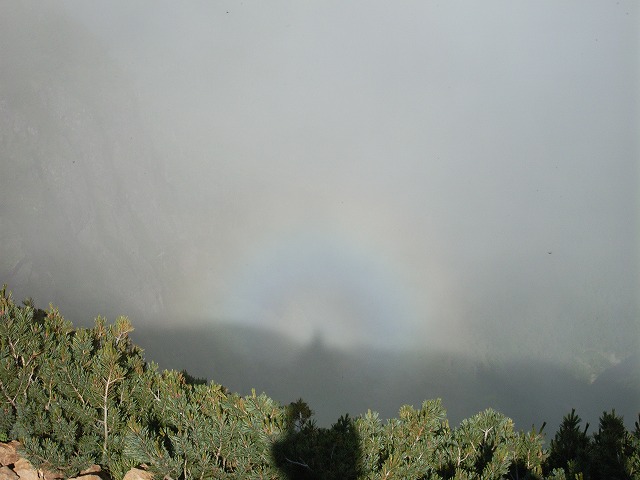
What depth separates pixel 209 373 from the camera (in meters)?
47.9

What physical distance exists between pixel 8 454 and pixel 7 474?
28 cm

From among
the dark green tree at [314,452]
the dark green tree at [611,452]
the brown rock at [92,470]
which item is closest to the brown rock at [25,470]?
the brown rock at [92,470]

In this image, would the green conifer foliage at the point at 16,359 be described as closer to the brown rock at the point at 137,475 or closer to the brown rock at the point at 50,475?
the brown rock at the point at 50,475

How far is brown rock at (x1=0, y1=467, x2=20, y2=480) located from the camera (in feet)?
12.0

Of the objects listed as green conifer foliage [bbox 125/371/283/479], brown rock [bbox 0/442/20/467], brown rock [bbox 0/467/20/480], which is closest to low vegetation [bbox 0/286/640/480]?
green conifer foliage [bbox 125/371/283/479]

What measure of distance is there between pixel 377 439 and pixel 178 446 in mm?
1416

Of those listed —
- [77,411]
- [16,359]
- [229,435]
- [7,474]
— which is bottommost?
[7,474]

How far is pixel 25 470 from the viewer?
3781 mm

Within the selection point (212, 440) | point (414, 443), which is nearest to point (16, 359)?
point (212, 440)

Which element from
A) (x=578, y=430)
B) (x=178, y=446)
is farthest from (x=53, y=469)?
(x=578, y=430)

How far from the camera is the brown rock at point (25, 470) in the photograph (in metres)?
3.74

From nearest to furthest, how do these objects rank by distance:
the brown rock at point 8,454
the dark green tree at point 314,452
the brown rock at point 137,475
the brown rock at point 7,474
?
the dark green tree at point 314,452, the brown rock at point 137,475, the brown rock at point 7,474, the brown rock at point 8,454

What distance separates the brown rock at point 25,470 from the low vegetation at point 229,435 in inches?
7.2

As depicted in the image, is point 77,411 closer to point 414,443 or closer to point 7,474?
point 7,474
